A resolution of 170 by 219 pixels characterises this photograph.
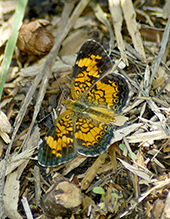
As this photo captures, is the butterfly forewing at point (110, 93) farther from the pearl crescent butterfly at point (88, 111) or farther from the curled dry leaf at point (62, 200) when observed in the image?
the curled dry leaf at point (62, 200)

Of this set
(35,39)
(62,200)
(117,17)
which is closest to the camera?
(62,200)

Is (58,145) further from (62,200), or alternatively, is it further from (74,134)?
(62,200)

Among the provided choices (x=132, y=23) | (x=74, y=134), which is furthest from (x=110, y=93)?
(x=132, y=23)

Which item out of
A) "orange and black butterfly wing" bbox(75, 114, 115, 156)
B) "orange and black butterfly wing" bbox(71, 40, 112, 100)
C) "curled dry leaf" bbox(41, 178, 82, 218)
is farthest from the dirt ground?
"orange and black butterfly wing" bbox(71, 40, 112, 100)

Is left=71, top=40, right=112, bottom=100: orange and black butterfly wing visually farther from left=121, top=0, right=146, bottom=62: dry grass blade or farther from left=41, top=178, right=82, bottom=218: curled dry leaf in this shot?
left=41, top=178, right=82, bottom=218: curled dry leaf

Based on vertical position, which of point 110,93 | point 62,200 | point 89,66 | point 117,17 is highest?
point 117,17

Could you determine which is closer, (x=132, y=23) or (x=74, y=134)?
(x=74, y=134)

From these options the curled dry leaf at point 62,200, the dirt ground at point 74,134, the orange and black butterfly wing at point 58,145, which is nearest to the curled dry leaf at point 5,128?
the dirt ground at point 74,134
